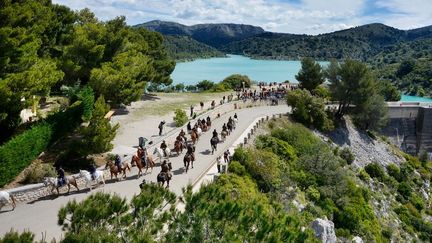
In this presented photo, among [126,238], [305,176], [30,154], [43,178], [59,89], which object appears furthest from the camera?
[59,89]

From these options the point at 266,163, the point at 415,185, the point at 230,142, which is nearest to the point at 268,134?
the point at 230,142

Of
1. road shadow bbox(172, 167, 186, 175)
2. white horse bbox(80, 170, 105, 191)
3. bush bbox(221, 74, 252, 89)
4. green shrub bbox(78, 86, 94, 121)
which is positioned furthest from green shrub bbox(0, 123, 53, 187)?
bush bbox(221, 74, 252, 89)

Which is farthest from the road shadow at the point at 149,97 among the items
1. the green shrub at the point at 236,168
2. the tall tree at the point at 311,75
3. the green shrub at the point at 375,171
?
the green shrub at the point at 236,168

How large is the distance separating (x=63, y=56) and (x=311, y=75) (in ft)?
105

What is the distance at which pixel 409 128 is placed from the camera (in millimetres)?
56500

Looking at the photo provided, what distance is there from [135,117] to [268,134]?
1235 centimetres

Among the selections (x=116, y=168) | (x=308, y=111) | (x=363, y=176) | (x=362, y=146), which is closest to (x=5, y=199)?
(x=116, y=168)

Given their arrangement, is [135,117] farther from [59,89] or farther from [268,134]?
[268,134]

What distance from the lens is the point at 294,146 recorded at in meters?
36.5

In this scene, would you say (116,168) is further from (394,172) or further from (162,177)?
(394,172)

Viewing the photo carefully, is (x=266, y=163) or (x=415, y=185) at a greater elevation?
(x=266, y=163)

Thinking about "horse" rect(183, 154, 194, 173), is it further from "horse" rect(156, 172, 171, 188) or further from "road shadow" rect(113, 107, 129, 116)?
"road shadow" rect(113, 107, 129, 116)

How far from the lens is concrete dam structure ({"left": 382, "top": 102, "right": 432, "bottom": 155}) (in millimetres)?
55531

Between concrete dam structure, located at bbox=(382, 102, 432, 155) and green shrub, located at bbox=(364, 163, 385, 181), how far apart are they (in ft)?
47.4
